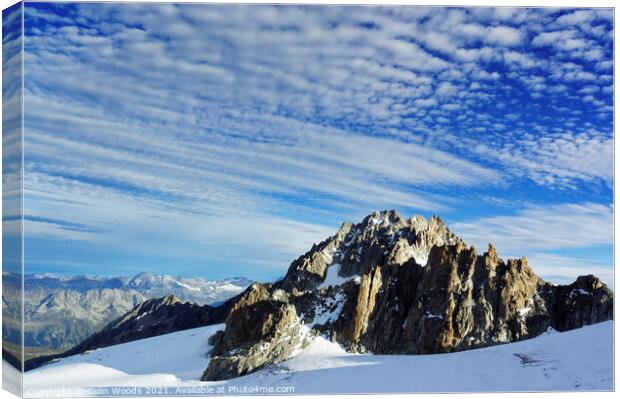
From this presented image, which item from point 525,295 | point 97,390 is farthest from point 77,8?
point 525,295

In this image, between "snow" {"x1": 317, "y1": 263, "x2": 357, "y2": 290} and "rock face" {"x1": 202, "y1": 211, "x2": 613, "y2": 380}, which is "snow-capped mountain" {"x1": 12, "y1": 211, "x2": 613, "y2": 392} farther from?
"snow" {"x1": 317, "y1": 263, "x2": 357, "y2": 290}

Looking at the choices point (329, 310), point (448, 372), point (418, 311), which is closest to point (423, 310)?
point (418, 311)

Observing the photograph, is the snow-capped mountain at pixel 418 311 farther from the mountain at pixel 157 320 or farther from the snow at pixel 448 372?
the mountain at pixel 157 320

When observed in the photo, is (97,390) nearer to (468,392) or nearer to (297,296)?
(468,392)

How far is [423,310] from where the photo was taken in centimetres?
6225

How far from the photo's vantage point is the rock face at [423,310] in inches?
2324

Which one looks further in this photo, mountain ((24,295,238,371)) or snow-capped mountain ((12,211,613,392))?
mountain ((24,295,238,371))

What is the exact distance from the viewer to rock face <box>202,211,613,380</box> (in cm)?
5903

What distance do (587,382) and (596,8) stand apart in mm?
22458

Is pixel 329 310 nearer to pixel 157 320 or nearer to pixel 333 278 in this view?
pixel 333 278

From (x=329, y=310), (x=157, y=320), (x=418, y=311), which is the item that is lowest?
(x=157, y=320)

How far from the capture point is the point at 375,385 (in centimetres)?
3456

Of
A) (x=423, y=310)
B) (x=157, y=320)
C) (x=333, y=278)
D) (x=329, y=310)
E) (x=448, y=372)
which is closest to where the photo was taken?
(x=448, y=372)

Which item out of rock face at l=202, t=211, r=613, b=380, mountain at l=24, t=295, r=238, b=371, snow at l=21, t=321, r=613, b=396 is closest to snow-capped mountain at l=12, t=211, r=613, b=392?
rock face at l=202, t=211, r=613, b=380
